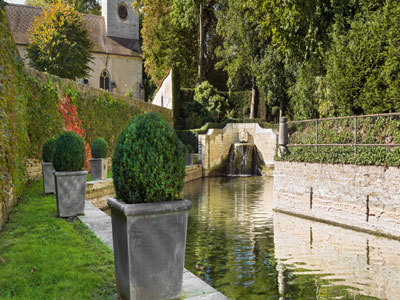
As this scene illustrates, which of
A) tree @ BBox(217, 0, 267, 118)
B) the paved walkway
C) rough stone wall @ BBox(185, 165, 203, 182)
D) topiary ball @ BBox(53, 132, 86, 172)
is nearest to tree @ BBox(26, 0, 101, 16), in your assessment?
tree @ BBox(217, 0, 267, 118)

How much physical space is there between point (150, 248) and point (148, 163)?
0.71 m

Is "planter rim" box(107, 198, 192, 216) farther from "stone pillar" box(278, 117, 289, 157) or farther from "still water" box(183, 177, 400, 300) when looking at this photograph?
"stone pillar" box(278, 117, 289, 157)

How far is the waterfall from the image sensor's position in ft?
73.2

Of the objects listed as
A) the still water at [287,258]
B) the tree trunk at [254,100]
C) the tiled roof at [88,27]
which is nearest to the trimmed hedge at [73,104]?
the still water at [287,258]

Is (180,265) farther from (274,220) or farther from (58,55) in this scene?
(58,55)

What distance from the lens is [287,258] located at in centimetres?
627

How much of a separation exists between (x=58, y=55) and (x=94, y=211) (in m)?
14.9

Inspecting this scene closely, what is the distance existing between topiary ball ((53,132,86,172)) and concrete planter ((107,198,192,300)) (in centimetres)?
369

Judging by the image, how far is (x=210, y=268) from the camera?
5.78 meters

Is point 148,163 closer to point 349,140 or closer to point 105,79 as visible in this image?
point 349,140

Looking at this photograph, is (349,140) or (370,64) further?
(370,64)

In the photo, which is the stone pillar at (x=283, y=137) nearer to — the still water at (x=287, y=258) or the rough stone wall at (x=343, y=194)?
the rough stone wall at (x=343, y=194)

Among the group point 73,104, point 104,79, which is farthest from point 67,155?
point 104,79

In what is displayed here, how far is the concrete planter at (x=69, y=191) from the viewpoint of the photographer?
254 inches
